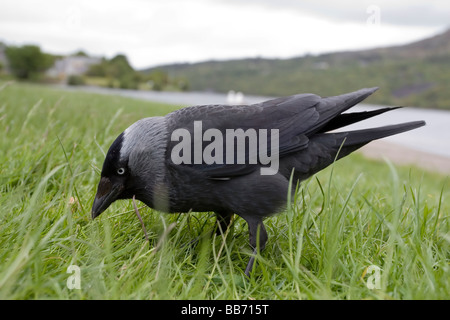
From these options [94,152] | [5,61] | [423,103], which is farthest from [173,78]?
[94,152]

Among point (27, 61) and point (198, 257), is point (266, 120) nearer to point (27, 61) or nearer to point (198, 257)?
point (198, 257)

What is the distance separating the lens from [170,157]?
2.47 meters

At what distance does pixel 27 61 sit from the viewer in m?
65.8

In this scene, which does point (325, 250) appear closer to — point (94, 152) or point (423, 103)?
point (94, 152)

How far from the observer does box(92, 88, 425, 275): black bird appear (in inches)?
96.3

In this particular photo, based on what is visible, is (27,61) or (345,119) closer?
(345,119)

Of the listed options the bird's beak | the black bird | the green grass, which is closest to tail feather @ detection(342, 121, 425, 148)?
the black bird

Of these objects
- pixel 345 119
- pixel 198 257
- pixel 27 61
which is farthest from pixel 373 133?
pixel 27 61

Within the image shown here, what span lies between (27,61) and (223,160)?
73.0 metres

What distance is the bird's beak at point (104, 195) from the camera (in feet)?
8.17

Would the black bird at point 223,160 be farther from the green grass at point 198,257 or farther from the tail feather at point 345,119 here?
the green grass at point 198,257

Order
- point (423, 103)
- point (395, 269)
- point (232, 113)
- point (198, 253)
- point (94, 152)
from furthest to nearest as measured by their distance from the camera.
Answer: point (423, 103) < point (94, 152) < point (232, 113) < point (198, 253) < point (395, 269)

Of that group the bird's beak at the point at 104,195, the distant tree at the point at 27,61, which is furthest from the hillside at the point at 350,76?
the bird's beak at the point at 104,195
